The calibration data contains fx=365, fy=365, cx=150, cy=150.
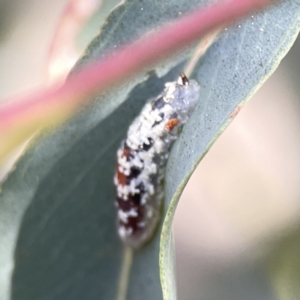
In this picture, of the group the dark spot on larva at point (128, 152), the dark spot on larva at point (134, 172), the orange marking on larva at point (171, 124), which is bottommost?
the dark spot on larva at point (134, 172)

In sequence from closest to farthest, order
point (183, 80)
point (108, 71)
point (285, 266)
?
point (108, 71), point (183, 80), point (285, 266)

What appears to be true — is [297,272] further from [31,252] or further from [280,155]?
[31,252]

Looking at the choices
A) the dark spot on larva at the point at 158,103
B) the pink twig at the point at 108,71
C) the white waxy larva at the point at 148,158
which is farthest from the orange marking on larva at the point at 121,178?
the pink twig at the point at 108,71

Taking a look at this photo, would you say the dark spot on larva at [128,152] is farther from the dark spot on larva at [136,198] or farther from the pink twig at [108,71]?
the pink twig at [108,71]

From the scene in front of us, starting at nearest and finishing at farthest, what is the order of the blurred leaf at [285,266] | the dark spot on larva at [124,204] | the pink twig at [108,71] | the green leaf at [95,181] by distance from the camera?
the pink twig at [108,71] → the green leaf at [95,181] → the dark spot on larva at [124,204] → the blurred leaf at [285,266]

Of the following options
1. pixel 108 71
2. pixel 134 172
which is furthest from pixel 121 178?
pixel 108 71

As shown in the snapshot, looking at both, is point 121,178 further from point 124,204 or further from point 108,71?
point 108,71

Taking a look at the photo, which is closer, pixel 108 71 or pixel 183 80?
pixel 108 71
